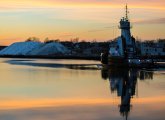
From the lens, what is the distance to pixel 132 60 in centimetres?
7350

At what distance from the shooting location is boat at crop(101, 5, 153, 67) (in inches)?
2717

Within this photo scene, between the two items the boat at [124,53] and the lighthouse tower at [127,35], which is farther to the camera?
the lighthouse tower at [127,35]

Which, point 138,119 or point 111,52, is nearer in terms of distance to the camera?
point 138,119

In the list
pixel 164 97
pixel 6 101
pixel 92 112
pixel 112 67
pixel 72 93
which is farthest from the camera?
pixel 112 67

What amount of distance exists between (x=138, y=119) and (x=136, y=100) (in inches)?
282

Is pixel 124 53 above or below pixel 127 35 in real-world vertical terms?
below

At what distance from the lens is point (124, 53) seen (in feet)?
243

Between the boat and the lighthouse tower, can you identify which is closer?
the boat

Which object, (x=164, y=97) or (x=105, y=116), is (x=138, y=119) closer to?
(x=105, y=116)

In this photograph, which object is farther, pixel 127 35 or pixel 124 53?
pixel 127 35

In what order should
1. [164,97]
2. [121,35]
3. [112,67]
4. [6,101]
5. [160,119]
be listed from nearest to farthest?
[160,119], [6,101], [164,97], [112,67], [121,35]

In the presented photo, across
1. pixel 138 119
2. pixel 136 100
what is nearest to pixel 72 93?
pixel 136 100

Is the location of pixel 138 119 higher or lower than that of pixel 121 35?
lower

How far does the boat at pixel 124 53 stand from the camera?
69000mm
